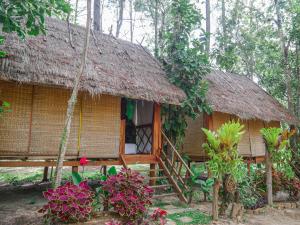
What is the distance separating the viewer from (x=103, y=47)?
7.78 meters

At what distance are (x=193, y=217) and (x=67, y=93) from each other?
352 centimetres

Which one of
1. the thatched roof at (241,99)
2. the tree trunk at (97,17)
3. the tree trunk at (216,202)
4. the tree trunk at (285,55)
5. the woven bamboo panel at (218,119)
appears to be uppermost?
the tree trunk at (97,17)

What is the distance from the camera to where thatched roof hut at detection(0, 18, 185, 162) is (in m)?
5.38

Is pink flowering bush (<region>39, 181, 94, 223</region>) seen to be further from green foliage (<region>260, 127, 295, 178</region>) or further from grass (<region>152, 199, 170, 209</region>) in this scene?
green foliage (<region>260, 127, 295, 178</region>)

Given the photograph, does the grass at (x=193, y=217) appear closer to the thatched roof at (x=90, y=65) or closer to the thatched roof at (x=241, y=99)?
the thatched roof at (x=90, y=65)

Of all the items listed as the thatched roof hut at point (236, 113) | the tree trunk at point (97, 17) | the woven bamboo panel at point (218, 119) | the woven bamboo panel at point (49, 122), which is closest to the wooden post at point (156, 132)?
the thatched roof hut at point (236, 113)

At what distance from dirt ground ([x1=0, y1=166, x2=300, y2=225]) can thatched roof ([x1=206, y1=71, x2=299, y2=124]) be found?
3.05 m

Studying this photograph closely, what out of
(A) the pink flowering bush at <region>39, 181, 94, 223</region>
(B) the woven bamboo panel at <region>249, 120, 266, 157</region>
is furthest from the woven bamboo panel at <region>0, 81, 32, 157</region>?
(B) the woven bamboo panel at <region>249, 120, 266, 157</region>

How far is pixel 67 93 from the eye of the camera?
612cm

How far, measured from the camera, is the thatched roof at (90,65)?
17.6ft

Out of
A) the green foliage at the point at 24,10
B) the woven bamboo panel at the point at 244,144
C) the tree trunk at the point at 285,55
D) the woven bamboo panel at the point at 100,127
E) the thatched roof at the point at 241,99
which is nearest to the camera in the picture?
the green foliage at the point at 24,10

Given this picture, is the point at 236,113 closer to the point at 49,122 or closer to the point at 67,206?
the point at 49,122

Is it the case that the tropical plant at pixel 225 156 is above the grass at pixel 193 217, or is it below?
above

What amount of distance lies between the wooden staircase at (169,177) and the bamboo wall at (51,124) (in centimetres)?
75
